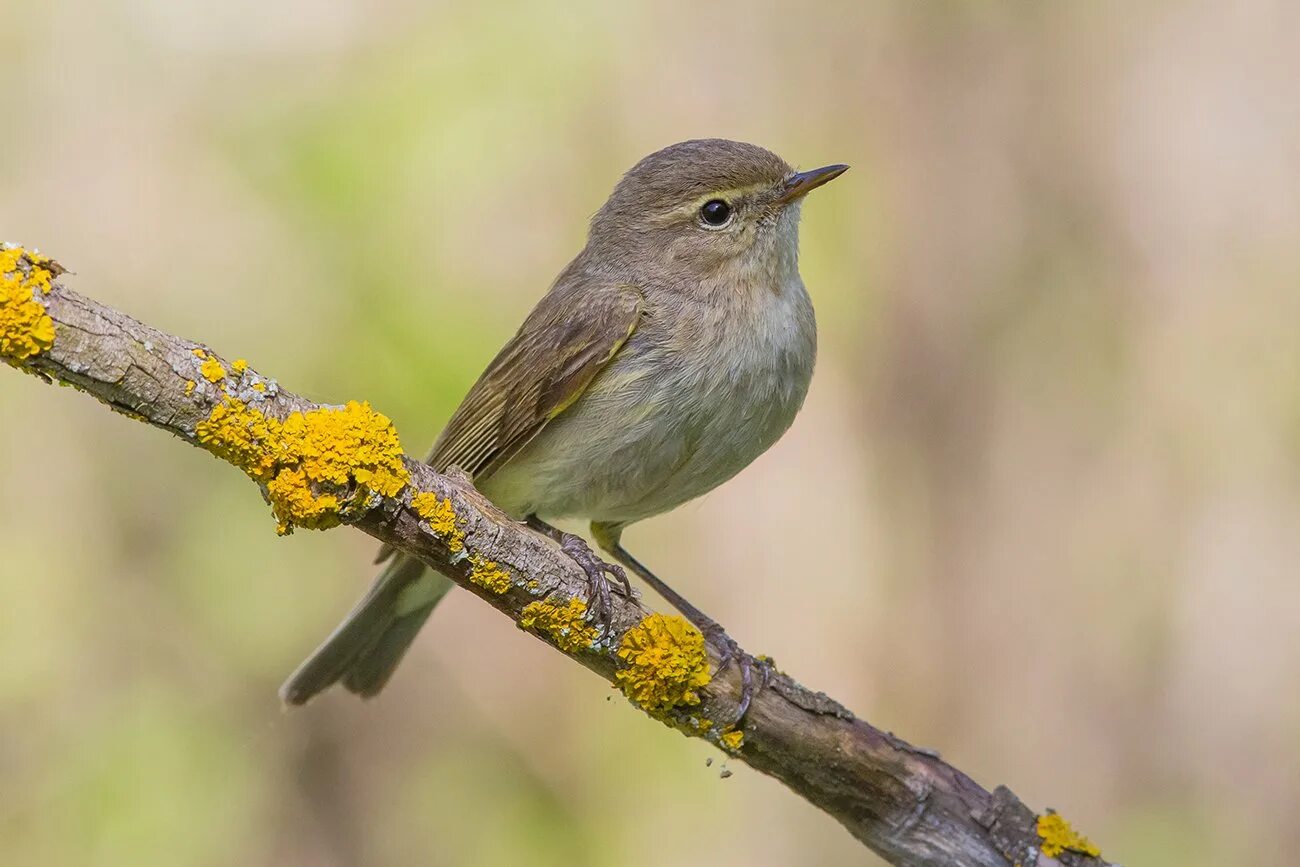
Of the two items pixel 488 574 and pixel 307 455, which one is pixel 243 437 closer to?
pixel 307 455

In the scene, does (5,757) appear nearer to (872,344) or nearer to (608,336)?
(608,336)

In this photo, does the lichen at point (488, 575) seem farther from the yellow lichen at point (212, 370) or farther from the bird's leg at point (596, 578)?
the yellow lichen at point (212, 370)

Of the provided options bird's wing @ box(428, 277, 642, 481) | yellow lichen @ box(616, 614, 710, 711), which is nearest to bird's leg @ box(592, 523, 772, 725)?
yellow lichen @ box(616, 614, 710, 711)

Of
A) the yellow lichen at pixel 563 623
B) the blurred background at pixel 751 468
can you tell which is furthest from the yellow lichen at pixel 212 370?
the blurred background at pixel 751 468

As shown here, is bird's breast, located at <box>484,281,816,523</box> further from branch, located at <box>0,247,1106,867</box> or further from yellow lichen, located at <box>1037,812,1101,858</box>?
yellow lichen, located at <box>1037,812,1101,858</box>

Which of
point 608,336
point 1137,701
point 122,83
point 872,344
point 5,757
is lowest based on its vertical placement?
point 5,757

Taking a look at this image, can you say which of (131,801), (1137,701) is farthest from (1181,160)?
(131,801)
